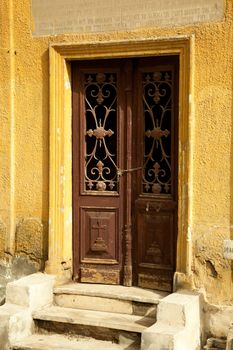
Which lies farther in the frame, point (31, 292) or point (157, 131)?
point (157, 131)

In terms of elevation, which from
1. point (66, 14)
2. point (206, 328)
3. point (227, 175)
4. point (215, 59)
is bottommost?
point (206, 328)

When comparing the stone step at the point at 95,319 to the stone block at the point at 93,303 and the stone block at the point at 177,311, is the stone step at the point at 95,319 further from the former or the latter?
the stone block at the point at 177,311

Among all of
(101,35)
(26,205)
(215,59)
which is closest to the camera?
(215,59)

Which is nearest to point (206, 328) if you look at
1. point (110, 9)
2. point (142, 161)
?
point (142, 161)

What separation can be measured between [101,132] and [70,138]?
380mm

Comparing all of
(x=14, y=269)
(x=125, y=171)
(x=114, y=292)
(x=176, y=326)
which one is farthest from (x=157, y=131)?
(x=14, y=269)

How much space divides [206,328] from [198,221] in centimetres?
110

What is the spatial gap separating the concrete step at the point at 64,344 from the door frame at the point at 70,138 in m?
0.80

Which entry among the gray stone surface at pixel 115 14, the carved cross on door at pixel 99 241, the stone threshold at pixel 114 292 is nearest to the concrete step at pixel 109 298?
the stone threshold at pixel 114 292

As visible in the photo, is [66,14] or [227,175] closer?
[227,175]

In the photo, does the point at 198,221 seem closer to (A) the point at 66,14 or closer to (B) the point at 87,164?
(B) the point at 87,164

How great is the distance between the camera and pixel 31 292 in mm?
6215

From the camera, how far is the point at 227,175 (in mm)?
5973

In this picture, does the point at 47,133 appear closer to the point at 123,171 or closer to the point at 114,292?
the point at 123,171
